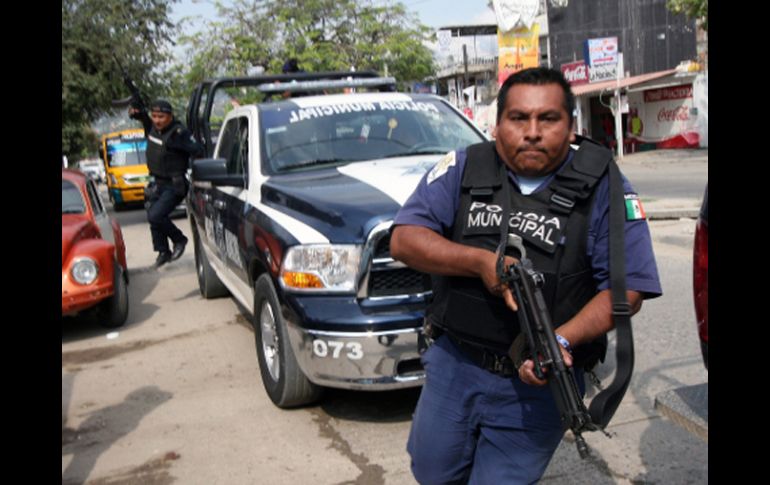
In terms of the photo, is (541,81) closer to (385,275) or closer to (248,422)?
(385,275)

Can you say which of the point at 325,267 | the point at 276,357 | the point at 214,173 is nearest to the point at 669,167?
the point at 214,173

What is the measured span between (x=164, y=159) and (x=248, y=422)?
13.3ft

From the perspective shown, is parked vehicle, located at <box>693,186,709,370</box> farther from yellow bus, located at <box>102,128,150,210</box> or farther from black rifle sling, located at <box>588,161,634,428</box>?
yellow bus, located at <box>102,128,150,210</box>

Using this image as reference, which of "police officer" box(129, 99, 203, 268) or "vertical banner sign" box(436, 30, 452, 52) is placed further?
"vertical banner sign" box(436, 30, 452, 52)

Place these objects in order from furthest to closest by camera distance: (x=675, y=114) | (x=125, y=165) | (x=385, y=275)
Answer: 1. (x=675, y=114)
2. (x=125, y=165)
3. (x=385, y=275)

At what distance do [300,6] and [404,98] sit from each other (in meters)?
21.4

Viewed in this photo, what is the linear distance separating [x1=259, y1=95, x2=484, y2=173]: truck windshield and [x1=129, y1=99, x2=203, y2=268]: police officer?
7.40 feet

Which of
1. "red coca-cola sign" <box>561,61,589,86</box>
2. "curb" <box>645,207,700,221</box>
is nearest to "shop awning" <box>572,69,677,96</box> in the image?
"red coca-cola sign" <box>561,61,589,86</box>

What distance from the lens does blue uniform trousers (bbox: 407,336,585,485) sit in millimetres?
2307

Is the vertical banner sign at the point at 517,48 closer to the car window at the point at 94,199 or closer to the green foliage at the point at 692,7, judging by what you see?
the green foliage at the point at 692,7

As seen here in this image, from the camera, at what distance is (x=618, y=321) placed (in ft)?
7.02

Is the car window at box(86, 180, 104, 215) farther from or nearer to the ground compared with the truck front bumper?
farther from the ground

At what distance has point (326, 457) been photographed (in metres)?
3.98
